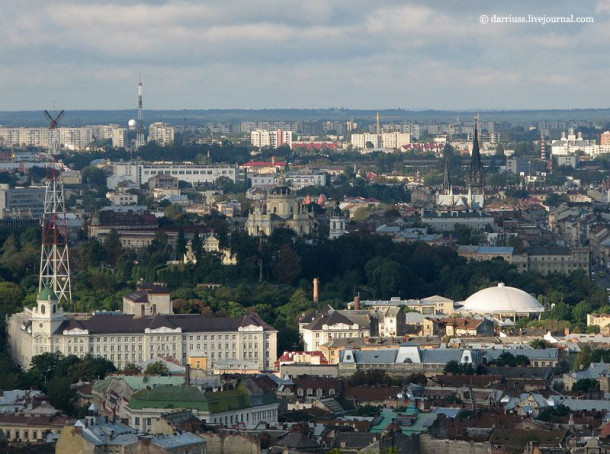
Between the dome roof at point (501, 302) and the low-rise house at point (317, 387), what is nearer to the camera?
the low-rise house at point (317, 387)

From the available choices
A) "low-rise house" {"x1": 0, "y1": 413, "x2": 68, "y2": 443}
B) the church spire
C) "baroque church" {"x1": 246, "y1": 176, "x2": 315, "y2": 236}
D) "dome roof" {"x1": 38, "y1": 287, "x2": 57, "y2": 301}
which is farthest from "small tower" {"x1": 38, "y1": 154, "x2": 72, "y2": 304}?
the church spire

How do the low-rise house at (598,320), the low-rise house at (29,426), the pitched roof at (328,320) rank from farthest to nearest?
the low-rise house at (598,320) → the pitched roof at (328,320) → the low-rise house at (29,426)

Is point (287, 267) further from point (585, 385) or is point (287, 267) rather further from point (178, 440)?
point (178, 440)

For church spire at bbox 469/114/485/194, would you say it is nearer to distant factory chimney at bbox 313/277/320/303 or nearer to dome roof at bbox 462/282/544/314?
distant factory chimney at bbox 313/277/320/303

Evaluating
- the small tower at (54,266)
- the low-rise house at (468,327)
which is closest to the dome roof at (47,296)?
the small tower at (54,266)

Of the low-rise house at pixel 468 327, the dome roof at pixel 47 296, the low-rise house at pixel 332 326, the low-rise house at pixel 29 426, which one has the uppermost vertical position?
the low-rise house at pixel 29 426

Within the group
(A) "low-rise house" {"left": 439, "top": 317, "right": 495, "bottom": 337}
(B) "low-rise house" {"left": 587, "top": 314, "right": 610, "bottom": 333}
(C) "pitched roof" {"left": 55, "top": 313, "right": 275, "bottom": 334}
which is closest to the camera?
(C) "pitched roof" {"left": 55, "top": 313, "right": 275, "bottom": 334}

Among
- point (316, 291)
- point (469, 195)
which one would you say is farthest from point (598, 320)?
point (469, 195)

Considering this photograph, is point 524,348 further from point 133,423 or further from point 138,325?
point 133,423

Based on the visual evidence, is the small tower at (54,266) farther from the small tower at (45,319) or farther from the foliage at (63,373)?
the foliage at (63,373)
